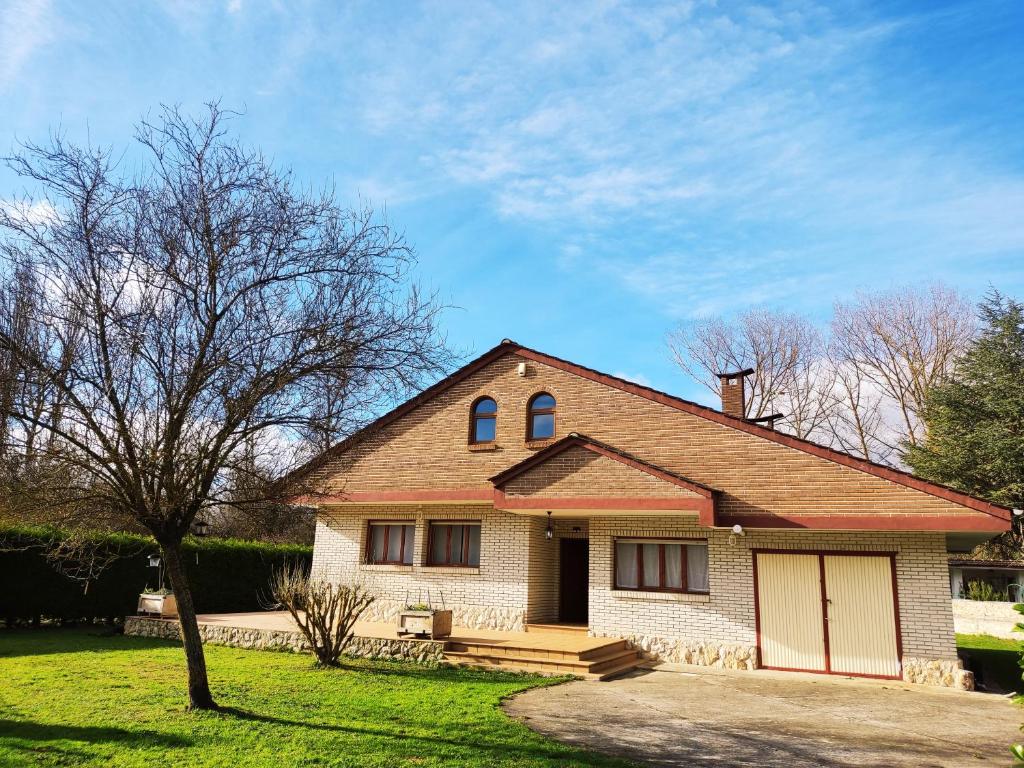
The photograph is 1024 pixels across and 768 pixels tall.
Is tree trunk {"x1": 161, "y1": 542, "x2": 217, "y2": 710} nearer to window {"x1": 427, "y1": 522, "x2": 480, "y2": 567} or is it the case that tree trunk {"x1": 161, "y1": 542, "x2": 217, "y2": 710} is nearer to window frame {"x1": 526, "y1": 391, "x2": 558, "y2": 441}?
window {"x1": 427, "y1": 522, "x2": 480, "y2": 567}

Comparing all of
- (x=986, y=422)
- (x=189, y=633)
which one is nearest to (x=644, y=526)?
(x=189, y=633)

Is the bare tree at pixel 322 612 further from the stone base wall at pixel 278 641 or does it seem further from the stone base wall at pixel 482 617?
the stone base wall at pixel 482 617

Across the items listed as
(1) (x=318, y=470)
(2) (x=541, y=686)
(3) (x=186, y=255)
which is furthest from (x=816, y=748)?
(3) (x=186, y=255)

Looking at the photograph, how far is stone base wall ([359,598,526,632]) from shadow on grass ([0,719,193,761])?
8600mm

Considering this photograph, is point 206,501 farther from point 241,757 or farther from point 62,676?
point 62,676

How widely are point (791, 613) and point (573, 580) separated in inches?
207

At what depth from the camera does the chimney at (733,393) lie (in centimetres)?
1611

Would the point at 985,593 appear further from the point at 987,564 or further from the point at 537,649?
the point at 537,649

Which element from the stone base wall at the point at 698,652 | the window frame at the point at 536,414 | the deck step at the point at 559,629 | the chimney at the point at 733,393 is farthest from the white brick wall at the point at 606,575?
the chimney at the point at 733,393

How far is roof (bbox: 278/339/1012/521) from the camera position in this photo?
880cm

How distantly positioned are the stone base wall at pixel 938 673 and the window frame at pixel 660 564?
3.50 meters

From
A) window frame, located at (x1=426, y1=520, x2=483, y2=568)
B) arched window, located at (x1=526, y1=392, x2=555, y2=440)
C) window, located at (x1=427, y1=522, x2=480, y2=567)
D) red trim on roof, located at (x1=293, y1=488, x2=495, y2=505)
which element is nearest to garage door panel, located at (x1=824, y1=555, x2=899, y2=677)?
arched window, located at (x1=526, y1=392, x2=555, y2=440)

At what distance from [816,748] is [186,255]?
874cm

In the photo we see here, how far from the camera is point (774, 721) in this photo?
867 cm
